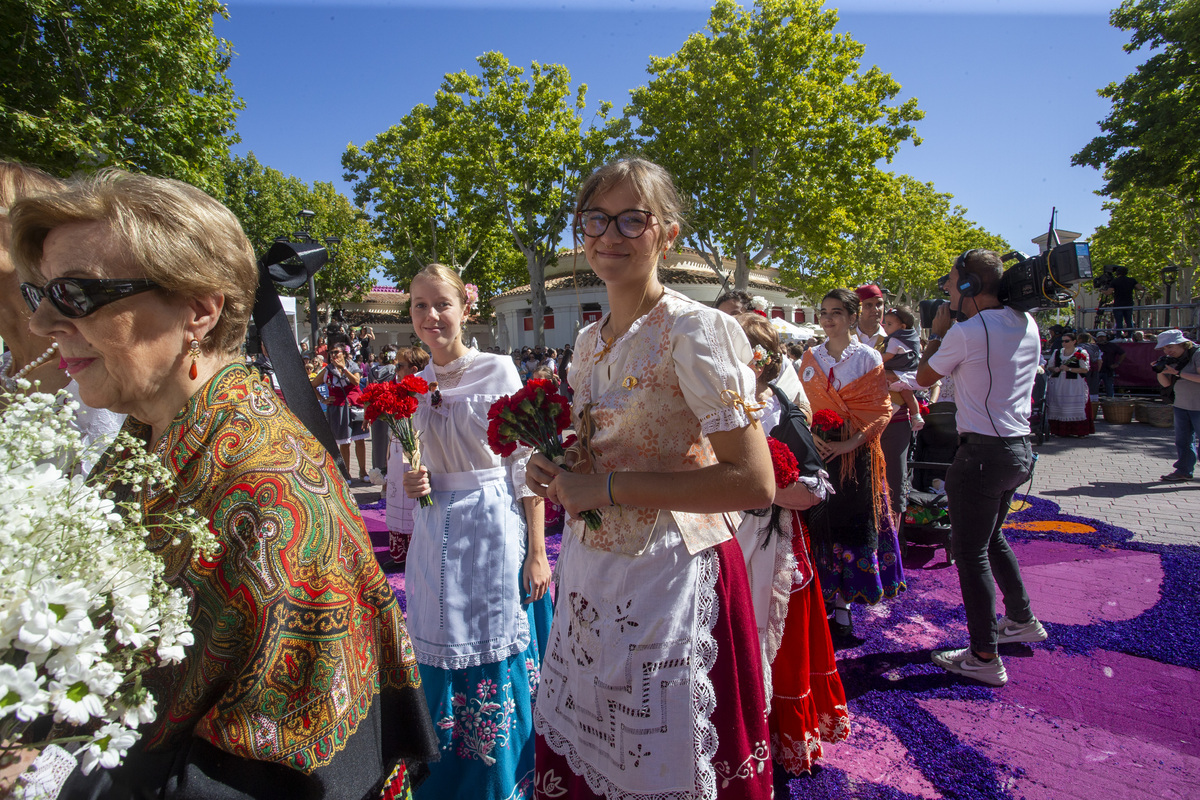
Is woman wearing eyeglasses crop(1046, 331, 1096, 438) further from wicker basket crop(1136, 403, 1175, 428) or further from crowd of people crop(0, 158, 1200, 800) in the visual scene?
crowd of people crop(0, 158, 1200, 800)

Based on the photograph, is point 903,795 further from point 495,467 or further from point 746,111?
point 746,111

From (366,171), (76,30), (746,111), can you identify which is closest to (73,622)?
(76,30)

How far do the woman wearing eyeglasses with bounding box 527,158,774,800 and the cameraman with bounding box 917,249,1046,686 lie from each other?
93.2 inches

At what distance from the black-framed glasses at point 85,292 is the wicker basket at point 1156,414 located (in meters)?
16.4

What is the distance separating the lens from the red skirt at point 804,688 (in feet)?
8.93

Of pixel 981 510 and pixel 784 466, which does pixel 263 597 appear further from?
pixel 981 510

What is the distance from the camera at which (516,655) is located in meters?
2.55

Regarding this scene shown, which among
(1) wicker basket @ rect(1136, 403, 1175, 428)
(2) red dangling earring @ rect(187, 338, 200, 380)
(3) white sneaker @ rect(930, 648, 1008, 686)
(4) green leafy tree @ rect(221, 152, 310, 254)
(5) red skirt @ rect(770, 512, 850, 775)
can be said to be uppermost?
(4) green leafy tree @ rect(221, 152, 310, 254)

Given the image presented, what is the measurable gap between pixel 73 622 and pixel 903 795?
3030 mm

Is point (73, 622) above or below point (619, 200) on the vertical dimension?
below

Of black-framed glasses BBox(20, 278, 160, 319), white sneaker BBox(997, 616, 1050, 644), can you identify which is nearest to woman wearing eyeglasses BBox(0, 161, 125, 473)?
black-framed glasses BBox(20, 278, 160, 319)

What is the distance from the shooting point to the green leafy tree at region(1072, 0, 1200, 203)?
46.4 feet

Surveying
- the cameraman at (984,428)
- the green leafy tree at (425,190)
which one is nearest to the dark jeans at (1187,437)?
the cameraman at (984,428)

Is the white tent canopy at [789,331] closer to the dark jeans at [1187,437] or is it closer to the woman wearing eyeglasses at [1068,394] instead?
the woman wearing eyeglasses at [1068,394]
